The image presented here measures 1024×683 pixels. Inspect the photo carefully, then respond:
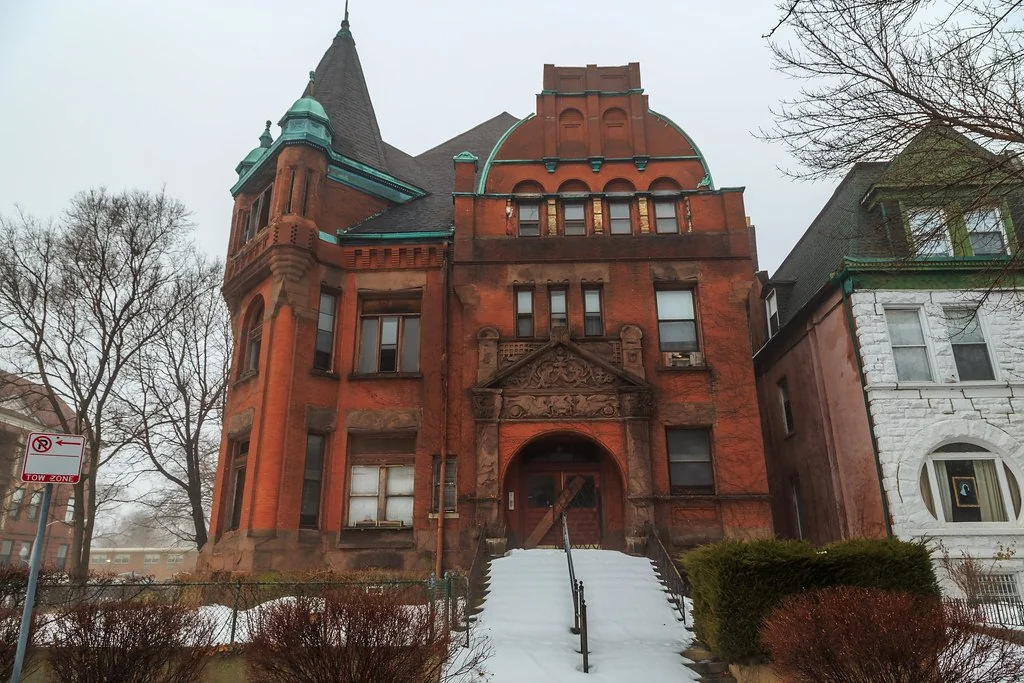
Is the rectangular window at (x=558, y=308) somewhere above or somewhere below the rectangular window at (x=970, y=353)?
above

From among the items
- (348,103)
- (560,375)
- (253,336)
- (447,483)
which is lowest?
(447,483)

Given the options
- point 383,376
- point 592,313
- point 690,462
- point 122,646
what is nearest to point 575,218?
point 592,313

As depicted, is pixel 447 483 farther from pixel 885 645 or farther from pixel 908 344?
pixel 885 645

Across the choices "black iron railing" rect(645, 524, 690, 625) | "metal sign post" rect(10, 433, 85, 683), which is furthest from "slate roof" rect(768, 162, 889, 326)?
"metal sign post" rect(10, 433, 85, 683)

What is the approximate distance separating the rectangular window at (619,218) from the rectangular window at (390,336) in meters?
6.16

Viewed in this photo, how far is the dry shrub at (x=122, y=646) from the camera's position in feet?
24.3

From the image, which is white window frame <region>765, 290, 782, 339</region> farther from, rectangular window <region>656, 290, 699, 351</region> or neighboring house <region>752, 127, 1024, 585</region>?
rectangular window <region>656, 290, 699, 351</region>

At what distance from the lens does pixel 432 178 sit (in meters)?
27.1

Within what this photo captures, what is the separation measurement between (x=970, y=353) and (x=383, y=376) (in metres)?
15.2

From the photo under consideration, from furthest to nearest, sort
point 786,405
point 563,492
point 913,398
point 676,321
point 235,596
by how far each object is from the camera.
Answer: point 786,405, point 676,321, point 563,492, point 913,398, point 235,596

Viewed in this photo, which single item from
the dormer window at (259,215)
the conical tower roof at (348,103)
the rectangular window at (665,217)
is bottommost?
the rectangular window at (665,217)

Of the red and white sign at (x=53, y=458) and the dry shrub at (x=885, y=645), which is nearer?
the dry shrub at (x=885, y=645)

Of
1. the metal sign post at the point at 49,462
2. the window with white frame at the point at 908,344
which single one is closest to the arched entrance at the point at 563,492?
the window with white frame at the point at 908,344

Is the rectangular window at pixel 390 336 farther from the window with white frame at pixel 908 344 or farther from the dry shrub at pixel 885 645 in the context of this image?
the dry shrub at pixel 885 645
